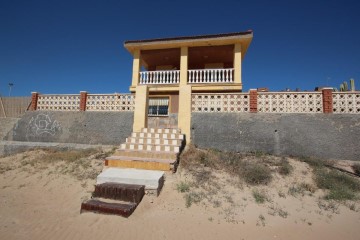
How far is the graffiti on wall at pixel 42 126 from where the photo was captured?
1083cm

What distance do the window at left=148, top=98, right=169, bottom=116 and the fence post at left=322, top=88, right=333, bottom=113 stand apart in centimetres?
780

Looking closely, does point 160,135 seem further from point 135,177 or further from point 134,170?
point 135,177

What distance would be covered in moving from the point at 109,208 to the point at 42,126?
27.7 feet

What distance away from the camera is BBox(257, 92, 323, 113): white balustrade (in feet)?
28.6

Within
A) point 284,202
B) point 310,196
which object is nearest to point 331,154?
point 310,196

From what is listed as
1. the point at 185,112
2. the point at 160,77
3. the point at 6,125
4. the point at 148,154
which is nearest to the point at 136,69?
the point at 160,77

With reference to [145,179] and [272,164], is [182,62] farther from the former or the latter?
[145,179]

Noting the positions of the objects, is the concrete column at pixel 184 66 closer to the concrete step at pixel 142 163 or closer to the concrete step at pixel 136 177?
the concrete step at pixel 142 163

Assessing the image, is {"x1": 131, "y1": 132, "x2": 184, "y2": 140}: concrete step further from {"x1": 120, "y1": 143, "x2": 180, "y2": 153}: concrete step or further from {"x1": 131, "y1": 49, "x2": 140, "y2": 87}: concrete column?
{"x1": 131, "y1": 49, "x2": 140, "y2": 87}: concrete column

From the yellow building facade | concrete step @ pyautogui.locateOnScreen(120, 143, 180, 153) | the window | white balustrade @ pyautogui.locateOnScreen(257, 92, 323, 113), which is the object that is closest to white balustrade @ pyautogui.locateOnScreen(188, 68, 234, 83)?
the yellow building facade

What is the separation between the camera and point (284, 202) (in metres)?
5.36

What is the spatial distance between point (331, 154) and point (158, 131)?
262 inches

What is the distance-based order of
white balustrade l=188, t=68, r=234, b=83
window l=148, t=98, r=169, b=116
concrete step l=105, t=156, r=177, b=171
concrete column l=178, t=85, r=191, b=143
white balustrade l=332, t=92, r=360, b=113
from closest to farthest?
concrete step l=105, t=156, r=177, b=171, white balustrade l=332, t=92, r=360, b=113, concrete column l=178, t=85, r=191, b=143, white balustrade l=188, t=68, r=234, b=83, window l=148, t=98, r=169, b=116

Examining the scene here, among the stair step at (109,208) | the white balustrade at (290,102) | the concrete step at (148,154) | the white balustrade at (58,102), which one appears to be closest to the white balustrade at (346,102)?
the white balustrade at (290,102)
